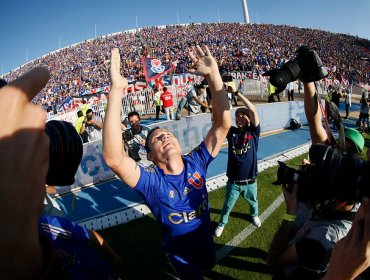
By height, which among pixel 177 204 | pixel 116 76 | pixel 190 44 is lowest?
pixel 177 204

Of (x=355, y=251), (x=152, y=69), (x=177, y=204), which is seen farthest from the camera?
(x=152, y=69)

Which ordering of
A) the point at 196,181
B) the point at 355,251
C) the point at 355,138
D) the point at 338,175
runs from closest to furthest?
the point at 355,251 → the point at 338,175 → the point at 355,138 → the point at 196,181

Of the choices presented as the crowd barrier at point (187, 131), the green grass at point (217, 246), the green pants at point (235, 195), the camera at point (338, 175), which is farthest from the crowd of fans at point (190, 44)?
the camera at point (338, 175)

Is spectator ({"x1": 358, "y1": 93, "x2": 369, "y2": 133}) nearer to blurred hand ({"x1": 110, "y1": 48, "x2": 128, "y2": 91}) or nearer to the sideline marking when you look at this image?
the sideline marking

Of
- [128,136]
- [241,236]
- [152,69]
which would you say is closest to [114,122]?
[241,236]

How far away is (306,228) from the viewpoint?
181cm

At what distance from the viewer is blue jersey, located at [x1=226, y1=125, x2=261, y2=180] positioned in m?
4.41

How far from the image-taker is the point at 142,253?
425 cm

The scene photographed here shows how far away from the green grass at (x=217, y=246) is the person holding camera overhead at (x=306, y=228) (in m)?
2.05

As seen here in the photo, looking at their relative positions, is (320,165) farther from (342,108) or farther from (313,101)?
(342,108)

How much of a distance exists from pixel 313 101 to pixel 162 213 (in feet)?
5.75

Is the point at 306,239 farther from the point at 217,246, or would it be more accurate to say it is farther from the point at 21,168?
the point at 217,246

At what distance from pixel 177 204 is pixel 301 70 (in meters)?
1.59

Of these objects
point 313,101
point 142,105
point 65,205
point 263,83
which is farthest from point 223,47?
point 313,101
